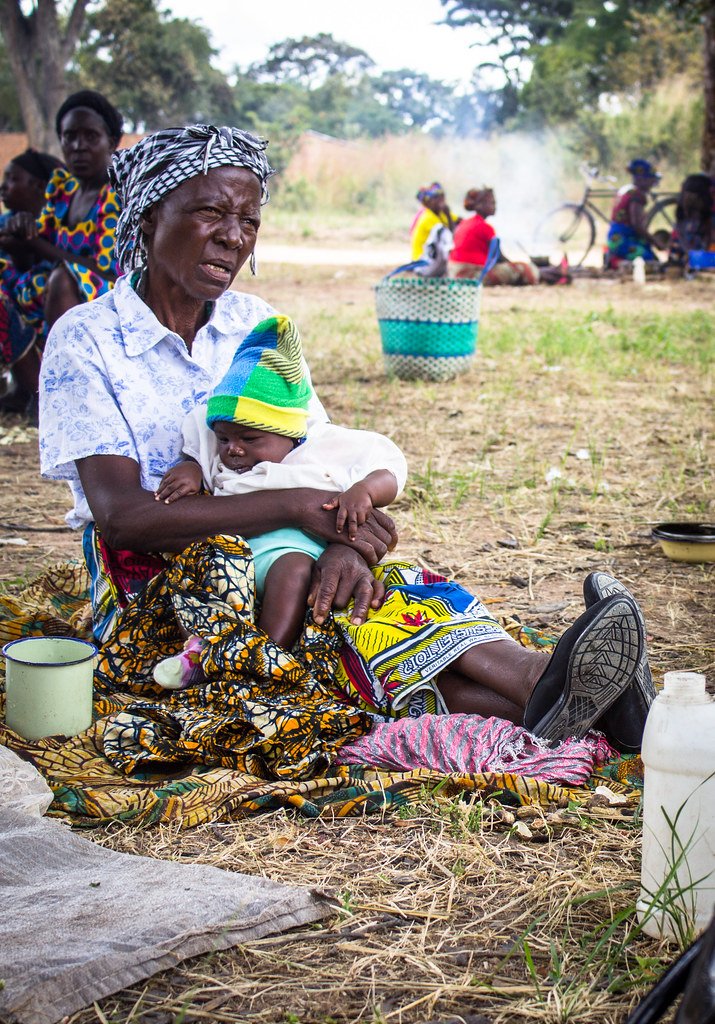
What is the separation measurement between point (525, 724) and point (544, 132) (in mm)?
28479

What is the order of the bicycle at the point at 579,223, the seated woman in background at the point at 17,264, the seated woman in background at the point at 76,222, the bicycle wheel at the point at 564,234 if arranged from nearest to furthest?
the seated woman in background at the point at 76,222, the seated woman in background at the point at 17,264, the bicycle at the point at 579,223, the bicycle wheel at the point at 564,234

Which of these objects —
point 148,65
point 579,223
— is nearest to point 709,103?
point 579,223

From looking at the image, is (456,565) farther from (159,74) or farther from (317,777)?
(159,74)

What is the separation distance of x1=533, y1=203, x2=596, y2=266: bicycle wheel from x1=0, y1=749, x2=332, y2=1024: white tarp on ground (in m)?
14.5

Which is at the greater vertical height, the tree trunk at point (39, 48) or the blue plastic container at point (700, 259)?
the tree trunk at point (39, 48)

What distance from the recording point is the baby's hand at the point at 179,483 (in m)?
2.45

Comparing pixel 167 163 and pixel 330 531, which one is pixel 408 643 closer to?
pixel 330 531

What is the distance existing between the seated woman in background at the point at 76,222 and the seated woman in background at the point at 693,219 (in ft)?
31.5

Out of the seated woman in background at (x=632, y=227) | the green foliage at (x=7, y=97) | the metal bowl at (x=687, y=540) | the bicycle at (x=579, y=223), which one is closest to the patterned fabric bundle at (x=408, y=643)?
the metal bowl at (x=687, y=540)

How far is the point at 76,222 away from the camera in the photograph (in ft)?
18.1

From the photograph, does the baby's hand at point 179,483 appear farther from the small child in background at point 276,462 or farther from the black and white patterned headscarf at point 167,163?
the black and white patterned headscarf at point 167,163

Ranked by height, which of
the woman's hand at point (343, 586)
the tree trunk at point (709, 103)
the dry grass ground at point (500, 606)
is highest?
the tree trunk at point (709, 103)

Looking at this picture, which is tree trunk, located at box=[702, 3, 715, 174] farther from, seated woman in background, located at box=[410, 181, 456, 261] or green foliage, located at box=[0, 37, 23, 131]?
green foliage, located at box=[0, 37, 23, 131]

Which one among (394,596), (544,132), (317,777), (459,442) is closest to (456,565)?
(394,596)
